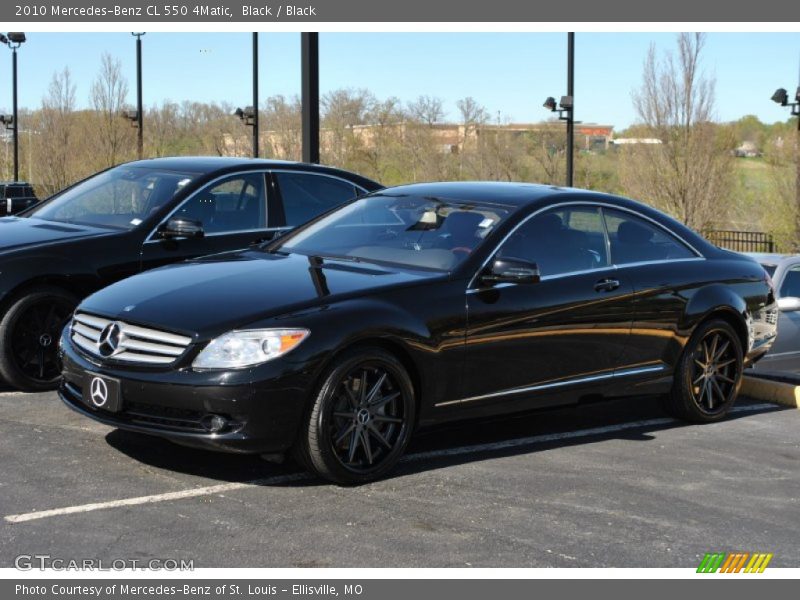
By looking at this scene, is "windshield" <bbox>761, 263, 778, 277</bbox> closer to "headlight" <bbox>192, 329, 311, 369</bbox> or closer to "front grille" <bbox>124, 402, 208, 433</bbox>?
"headlight" <bbox>192, 329, 311, 369</bbox>

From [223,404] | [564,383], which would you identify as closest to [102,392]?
[223,404]

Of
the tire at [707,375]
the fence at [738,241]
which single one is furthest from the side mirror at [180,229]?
the fence at [738,241]

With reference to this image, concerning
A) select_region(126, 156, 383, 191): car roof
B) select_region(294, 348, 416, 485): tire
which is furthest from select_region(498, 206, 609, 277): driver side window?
select_region(126, 156, 383, 191): car roof

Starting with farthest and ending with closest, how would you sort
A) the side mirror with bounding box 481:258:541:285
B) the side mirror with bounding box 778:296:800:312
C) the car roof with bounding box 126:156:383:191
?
the side mirror with bounding box 778:296:800:312 → the car roof with bounding box 126:156:383:191 → the side mirror with bounding box 481:258:541:285

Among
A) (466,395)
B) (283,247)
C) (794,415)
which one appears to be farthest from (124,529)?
(794,415)

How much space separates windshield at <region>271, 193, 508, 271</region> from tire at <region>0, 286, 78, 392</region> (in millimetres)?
1758

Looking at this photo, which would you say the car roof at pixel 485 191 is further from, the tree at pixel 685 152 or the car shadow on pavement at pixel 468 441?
the tree at pixel 685 152

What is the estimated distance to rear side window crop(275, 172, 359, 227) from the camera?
375 inches

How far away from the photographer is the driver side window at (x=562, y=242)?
6973mm

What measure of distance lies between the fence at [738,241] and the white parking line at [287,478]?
2060cm

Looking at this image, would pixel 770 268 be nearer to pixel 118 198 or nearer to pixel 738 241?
pixel 118 198

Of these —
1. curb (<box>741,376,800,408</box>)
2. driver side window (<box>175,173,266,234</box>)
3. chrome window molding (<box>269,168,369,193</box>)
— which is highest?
chrome window molding (<box>269,168,369,193</box>)

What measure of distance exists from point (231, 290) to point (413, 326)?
998 millimetres

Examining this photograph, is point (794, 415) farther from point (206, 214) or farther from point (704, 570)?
point (206, 214)
